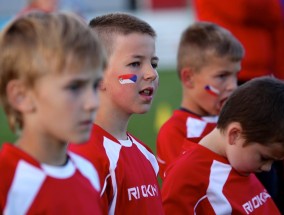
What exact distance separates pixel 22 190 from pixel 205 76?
8.52ft

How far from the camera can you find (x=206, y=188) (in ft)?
12.5

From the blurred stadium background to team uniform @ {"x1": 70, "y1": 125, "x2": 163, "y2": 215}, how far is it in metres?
5.64

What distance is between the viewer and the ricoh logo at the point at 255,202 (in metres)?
3.90

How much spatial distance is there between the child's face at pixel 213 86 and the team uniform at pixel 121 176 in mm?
1430

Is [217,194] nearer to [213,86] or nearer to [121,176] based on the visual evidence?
[121,176]

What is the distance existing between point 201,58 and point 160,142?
2.42 ft

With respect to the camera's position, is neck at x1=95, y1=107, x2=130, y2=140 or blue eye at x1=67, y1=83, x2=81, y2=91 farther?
neck at x1=95, y1=107, x2=130, y2=140

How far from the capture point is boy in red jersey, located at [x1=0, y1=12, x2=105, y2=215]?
Answer: 8.88 ft

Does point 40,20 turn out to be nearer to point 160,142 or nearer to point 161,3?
point 160,142

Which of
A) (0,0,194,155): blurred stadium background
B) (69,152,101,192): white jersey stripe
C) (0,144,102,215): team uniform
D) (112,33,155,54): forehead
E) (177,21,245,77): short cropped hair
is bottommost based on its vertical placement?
(0,0,194,155): blurred stadium background

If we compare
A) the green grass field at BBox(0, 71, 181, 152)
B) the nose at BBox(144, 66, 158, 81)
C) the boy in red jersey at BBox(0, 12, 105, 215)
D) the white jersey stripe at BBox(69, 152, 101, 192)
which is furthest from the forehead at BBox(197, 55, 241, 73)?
the green grass field at BBox(0, 71, 181, 152)

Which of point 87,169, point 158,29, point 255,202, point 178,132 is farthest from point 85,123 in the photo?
point 158,29

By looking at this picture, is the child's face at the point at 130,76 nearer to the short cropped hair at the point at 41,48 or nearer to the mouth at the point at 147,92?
the mouth at the point at 147,92

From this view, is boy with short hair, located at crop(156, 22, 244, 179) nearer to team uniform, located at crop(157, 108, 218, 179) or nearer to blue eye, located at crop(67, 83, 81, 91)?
team uniform, located at crop(157, 108, 218, 179)
